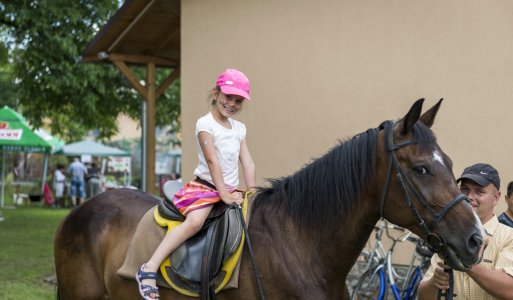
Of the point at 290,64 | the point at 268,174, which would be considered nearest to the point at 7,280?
the point at 268,174

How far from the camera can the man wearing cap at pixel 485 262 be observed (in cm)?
325

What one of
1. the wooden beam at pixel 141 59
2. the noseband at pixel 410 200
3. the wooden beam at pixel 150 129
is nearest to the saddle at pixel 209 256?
the noseband at pixel 410 200

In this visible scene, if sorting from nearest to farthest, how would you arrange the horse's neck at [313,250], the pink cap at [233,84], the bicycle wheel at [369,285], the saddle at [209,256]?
the horse's neck at [313,250], the saddle at [209,256], the pink cap at [233,84], the bicycle wheel at [369,285]

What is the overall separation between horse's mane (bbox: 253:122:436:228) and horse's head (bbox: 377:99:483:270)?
50 millimetres

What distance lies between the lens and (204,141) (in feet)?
12.6

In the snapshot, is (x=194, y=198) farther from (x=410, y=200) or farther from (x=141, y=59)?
(x=141, y=59)

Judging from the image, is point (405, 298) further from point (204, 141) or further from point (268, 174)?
point (204, 141)

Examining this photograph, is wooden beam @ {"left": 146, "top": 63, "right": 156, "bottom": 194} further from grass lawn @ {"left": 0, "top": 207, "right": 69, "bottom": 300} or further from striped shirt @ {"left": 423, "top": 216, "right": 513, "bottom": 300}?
striped shirt @ {"left": 423, "top": 216, "right": 513, "bottom": 300}

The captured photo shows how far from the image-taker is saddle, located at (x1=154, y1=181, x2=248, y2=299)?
3.61 meters

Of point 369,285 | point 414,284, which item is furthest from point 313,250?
point 369,285

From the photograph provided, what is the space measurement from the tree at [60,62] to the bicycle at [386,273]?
7.91 metres

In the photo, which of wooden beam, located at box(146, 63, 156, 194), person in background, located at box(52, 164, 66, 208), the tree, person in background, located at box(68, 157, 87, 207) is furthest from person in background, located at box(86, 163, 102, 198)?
wooden beam, located at box(146, 63, 156, 194)

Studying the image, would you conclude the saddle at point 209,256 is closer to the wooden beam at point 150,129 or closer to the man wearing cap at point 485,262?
the man wearing cap at point 485,262

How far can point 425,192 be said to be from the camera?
3.05 metres
